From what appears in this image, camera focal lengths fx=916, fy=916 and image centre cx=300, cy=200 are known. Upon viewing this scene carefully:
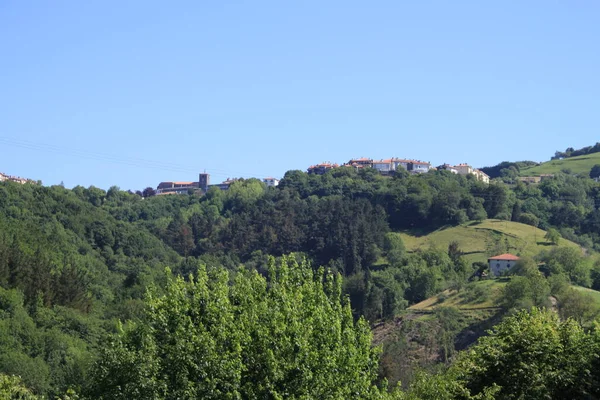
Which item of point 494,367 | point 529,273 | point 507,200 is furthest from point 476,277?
point 494,367

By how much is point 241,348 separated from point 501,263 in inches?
3849

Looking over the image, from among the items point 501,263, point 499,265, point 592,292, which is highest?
point 501,263

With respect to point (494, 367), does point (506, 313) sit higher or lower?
lower

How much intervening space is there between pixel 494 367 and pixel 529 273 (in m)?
75.2

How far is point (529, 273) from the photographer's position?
10169 centimetres

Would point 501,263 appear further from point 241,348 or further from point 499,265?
point 241,348

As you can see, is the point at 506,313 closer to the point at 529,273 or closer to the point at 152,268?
the point at 529,273

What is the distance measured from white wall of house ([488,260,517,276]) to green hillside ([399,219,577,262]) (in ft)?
20.0

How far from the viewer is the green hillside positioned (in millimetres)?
129250

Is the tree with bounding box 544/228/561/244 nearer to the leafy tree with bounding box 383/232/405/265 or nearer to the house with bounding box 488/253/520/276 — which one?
the house with bounding box 488/253/520/276

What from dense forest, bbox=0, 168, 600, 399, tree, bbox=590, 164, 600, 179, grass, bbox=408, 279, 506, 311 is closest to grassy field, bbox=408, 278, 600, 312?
grass, bbox=408, 279, 506, 311

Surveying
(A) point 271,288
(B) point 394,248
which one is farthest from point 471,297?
(A) point 271,288

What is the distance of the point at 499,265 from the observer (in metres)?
118

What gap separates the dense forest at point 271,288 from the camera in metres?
25.8
